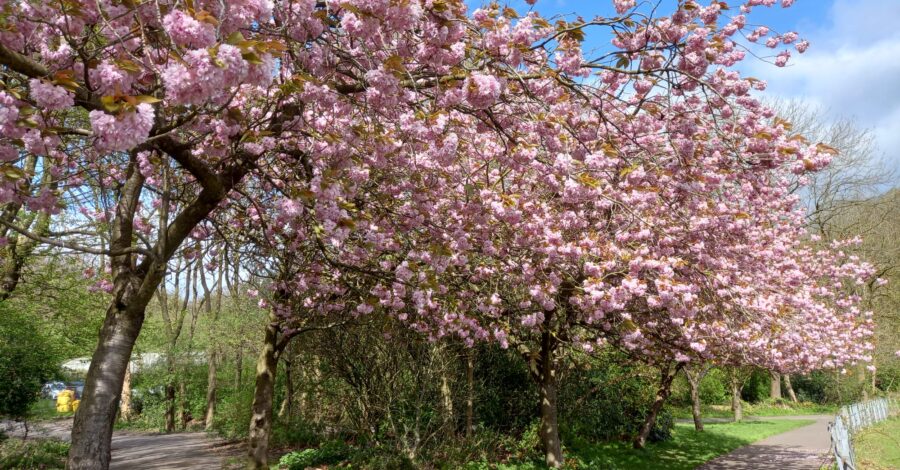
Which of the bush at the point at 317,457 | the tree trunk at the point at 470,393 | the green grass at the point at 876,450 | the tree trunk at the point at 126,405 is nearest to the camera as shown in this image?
the bush at the point at 317,457

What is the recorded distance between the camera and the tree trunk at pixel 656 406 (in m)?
12.5

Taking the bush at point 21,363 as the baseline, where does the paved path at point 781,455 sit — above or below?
below

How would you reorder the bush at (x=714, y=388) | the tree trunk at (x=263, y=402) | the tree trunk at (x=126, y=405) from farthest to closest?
the bush at (x=714, y=388) < the tree trunk at (x=126, y=405) < the tree trunk at (x=263, y=402)

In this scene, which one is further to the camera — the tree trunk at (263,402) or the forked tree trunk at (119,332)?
the tree trunk at (263,402)

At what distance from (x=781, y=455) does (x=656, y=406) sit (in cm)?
287

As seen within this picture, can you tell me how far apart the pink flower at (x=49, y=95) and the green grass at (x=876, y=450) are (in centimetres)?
1223

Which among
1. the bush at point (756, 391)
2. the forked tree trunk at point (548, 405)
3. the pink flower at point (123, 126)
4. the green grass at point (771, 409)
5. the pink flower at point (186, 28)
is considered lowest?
the green grass at point (771, 409)

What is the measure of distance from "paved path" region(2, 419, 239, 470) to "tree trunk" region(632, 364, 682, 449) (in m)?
8.83

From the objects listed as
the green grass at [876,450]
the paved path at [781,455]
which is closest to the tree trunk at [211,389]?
the paved path at [781,455]

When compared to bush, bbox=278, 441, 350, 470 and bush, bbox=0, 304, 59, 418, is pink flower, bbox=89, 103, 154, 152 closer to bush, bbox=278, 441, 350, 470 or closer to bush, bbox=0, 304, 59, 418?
bush, bbox=278, 441, 350, 470

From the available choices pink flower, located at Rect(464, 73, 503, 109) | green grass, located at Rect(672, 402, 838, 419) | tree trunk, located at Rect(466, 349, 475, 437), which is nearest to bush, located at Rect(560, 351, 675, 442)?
tree trunk, located at Rect(466, 349, 475, 437)

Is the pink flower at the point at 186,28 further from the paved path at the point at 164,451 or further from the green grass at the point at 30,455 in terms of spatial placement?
the paved path at the point at 164,451

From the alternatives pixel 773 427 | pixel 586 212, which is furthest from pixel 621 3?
pixel 773 427

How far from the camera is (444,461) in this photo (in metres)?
8.38
